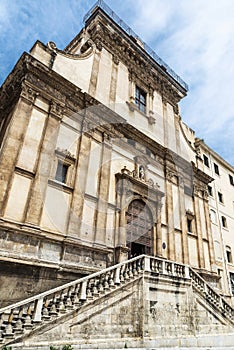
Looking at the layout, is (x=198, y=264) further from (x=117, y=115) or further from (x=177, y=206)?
(x=117, y=115)

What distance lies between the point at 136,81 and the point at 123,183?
9.22 m

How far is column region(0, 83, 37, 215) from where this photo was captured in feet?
32.7

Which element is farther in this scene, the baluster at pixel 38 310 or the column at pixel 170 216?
the column at pixel 170 216

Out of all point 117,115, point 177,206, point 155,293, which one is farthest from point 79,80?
point 155,293

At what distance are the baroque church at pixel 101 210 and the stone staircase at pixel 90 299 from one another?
37 mm

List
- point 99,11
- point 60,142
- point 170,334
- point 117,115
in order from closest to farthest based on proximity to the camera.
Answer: point 170,334 → point 60,142 → point 117,115 → point 99,11

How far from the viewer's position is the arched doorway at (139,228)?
1398 cm

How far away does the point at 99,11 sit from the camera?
60.7 feet

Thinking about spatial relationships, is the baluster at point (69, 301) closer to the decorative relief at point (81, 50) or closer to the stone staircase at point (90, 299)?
the stone staircase at point (90, 299)

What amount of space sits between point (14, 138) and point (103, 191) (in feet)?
16.1

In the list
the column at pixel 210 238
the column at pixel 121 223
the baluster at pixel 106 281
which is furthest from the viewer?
the column at pixel 210 238

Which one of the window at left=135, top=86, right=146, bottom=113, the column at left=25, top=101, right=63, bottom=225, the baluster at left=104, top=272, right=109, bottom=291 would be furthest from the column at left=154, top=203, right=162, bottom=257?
the window at left=135, top=86, right=146, bottom=113

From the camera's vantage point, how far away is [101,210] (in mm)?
12609

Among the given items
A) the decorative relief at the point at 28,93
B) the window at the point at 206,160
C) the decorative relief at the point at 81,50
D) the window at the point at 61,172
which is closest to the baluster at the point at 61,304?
the window at the point at 61,172
